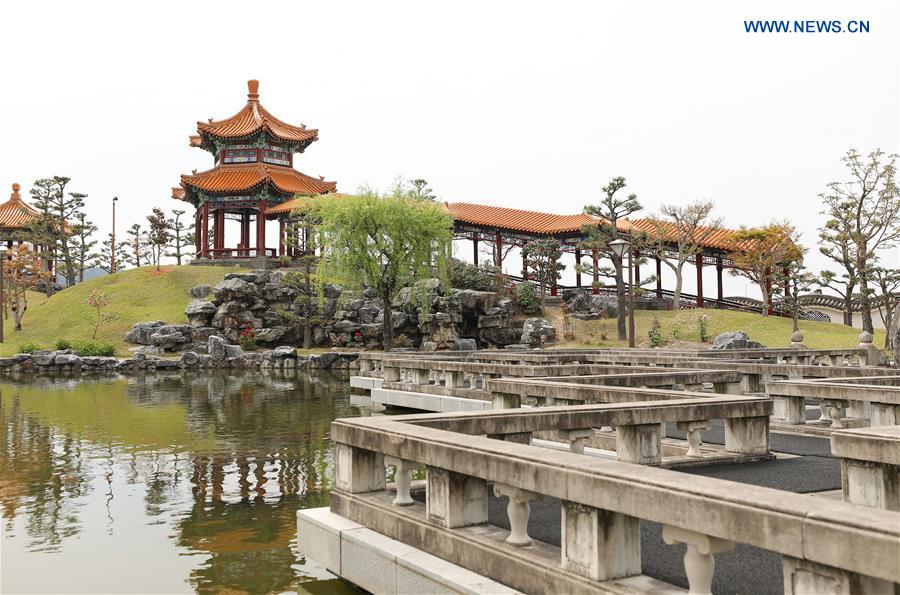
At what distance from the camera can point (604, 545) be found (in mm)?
4535

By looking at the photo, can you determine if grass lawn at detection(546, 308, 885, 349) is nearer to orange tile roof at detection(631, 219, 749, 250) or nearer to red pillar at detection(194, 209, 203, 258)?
orange tile roof at detection(631, 219, 749, 250)

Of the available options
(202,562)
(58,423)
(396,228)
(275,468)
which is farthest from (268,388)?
(202,562)

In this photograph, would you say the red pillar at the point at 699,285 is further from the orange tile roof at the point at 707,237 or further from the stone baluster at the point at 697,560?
the stone baluster at the point at 697,560

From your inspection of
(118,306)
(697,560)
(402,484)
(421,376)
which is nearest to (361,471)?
(402,484)

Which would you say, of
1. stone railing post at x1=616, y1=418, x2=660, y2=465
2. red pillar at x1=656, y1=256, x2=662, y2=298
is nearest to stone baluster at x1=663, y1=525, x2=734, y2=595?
stone railing post at x1=616, y1=418, x2=660, y2=465

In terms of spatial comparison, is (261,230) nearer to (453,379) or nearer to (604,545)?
(453,379)

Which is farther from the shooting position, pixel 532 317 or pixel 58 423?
pixel 532 317

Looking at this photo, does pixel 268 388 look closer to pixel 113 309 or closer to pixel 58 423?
pixel 58 423

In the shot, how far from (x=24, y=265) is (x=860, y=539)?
2440 inches

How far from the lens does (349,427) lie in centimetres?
682

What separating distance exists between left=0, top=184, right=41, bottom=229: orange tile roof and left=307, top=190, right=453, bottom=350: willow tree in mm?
41436

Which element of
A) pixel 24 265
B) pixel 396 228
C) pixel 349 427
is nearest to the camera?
pixel 349 427

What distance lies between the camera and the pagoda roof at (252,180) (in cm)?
5734

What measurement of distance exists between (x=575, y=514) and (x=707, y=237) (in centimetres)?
5200
